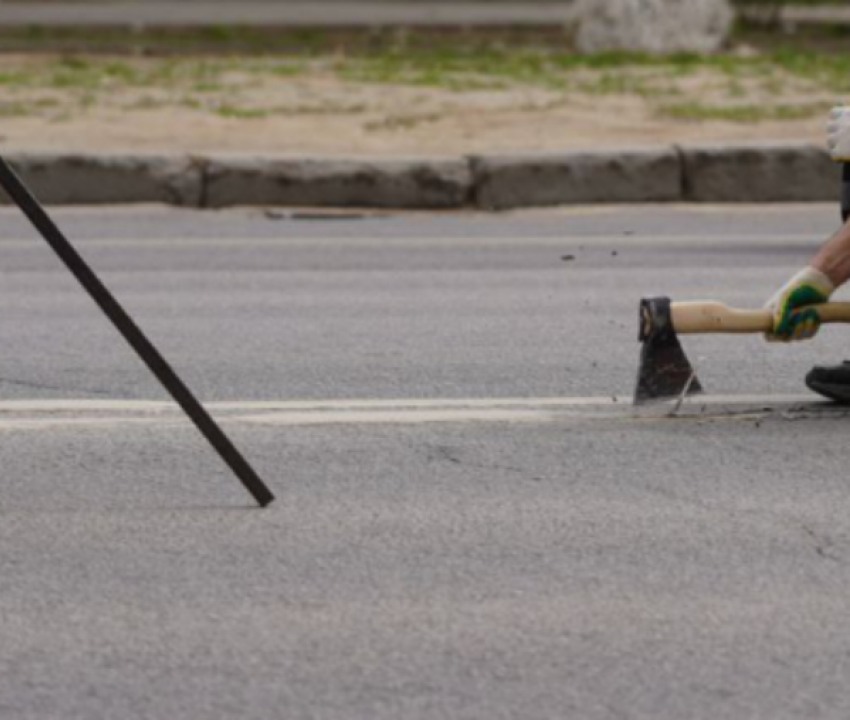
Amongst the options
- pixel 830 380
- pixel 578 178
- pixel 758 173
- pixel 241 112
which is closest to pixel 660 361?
pixel 830 380

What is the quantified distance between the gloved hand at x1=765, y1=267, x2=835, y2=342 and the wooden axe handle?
0.8 inches

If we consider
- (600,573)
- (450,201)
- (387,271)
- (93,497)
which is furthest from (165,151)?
(600,573)

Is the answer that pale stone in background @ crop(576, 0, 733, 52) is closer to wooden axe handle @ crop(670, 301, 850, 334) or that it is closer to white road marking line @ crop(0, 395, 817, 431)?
white road marking line @ crop(0, 395, 817, 431)

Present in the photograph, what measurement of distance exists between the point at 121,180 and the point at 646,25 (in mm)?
8483

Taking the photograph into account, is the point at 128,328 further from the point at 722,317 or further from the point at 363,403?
the point at 722,317

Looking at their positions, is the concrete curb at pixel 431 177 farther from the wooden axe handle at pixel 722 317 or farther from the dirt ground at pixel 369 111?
the wooden axe handle at pixel 722 317

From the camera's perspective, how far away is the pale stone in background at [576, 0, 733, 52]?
63.8ft

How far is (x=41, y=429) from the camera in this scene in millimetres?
6113

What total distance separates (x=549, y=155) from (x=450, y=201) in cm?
56

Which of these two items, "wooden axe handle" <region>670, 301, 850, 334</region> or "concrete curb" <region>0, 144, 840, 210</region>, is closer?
"wooden axe handle" <region>670, 301, 850, 334</region>

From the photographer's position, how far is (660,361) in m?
6.16

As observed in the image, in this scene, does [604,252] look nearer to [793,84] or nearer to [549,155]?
[549,155]

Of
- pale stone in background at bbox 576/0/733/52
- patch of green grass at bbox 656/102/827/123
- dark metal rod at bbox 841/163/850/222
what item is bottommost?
pale stone in background at bbox 576/0/733/52

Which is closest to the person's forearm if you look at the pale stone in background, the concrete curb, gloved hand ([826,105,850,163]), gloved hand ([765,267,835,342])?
gloved hand ([765,267,835,342])
